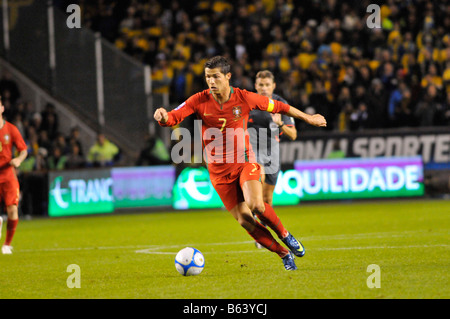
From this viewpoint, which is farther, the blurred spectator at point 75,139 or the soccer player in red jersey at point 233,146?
the blurred spectator at point 75,139

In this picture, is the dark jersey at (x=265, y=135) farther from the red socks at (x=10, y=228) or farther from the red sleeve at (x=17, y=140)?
the red socks at (x=10, y=228)

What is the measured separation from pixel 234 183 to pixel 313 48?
1578 centimetres

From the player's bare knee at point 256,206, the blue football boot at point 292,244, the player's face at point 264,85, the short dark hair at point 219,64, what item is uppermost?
the player's face at point 264,85

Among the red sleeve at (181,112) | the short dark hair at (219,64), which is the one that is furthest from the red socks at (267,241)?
the short dark hair at (219,64)

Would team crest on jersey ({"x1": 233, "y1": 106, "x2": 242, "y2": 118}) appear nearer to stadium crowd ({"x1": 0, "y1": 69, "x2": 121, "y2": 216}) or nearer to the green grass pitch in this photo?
the green grass pitch

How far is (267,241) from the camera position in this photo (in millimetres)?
8961

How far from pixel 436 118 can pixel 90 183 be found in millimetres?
9433

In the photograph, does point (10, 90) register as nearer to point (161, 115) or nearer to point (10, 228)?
point (10, 228)

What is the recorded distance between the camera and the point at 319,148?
21.4 m

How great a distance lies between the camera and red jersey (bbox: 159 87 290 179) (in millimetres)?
9086

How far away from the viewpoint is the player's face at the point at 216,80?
8891mm

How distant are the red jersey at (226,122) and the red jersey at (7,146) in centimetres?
472

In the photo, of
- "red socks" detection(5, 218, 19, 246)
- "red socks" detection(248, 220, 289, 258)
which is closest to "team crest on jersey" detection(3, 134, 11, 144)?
"red socks" detection(5, 218, 19, 246)

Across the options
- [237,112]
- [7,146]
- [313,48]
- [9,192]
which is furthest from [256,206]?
[313,48]
